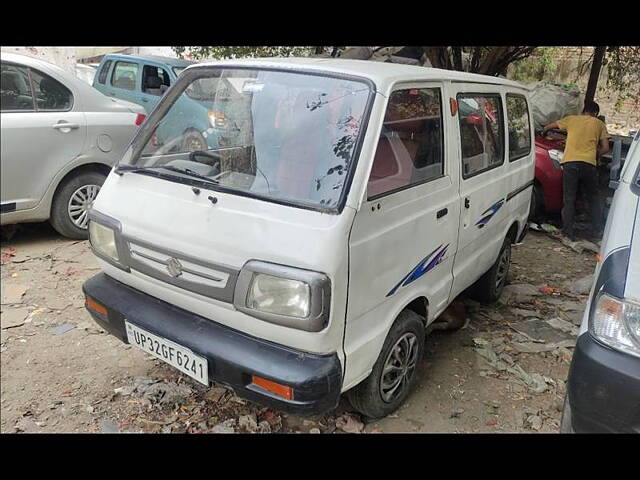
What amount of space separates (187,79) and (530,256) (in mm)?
4268

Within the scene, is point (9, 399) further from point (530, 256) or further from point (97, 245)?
point (530, 256)

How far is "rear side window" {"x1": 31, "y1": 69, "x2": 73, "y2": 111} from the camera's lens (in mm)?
4090

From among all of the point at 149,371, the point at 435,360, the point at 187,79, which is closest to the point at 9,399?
the point at 149,371

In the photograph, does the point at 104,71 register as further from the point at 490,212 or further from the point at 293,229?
the point at 293,229

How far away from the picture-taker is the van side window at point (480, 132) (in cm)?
300

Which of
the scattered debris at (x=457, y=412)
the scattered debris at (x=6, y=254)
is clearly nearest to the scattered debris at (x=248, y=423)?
the scattered debris at (x=457, y=412)

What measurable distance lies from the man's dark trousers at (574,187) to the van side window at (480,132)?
2900 mm

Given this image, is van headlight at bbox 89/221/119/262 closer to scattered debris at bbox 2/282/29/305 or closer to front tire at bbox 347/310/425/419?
front tire at bbox 347/310/425/419

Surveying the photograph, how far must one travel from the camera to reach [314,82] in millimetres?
2412

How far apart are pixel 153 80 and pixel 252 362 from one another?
22.1ft

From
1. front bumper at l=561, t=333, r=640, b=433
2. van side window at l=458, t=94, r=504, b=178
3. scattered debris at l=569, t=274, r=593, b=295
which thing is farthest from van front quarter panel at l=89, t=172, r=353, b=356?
scattered debris at l=569, t=274, r=593, b=295

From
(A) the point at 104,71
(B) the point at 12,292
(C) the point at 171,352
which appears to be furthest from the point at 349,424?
(A) the point at 104,71

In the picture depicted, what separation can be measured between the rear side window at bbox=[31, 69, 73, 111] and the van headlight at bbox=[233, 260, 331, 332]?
3.18 m

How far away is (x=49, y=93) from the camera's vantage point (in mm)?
4191
